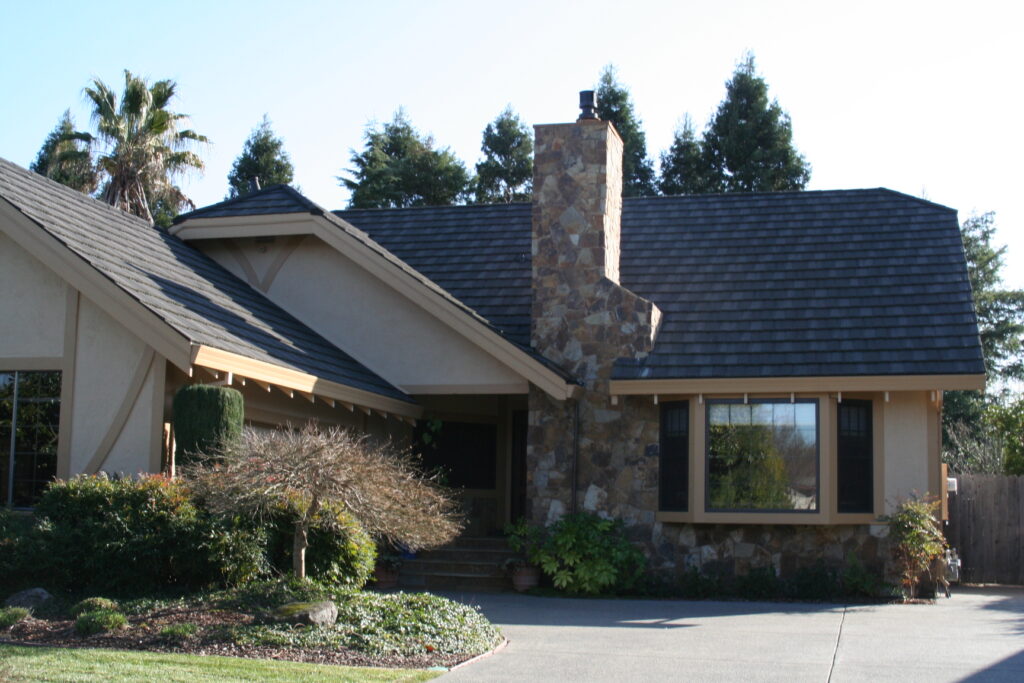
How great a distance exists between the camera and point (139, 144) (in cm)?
3097

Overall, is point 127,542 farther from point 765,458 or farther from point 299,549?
point 765,458

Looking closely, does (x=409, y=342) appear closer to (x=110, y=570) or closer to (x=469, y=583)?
(x=469, y=583)

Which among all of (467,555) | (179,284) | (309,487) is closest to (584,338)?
(467,555)

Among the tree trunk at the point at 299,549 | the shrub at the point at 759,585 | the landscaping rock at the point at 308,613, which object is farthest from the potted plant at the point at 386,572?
the landscaping rock at the point at 308,613

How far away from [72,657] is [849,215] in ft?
41.2

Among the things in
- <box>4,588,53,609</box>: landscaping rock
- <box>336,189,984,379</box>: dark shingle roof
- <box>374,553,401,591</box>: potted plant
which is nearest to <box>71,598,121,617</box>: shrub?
<box>4,588,53,609</box>: landscaping rock

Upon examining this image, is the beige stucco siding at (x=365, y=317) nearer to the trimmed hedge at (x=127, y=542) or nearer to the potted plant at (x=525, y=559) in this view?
the potted plant at (x=525, y=559)

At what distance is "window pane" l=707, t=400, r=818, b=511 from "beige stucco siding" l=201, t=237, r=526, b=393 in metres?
2.65

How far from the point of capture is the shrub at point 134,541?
32.7 feet

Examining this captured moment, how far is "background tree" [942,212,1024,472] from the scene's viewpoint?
2745 centimetres

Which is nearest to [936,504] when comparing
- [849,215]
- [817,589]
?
[817,589]

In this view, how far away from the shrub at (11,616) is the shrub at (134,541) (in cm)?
107

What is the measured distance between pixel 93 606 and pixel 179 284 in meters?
4.72

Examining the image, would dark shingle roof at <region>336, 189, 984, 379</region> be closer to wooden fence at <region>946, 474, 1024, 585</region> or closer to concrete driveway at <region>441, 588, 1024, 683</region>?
concrete driveway at <region>441, 588, 1024, 683</region>
